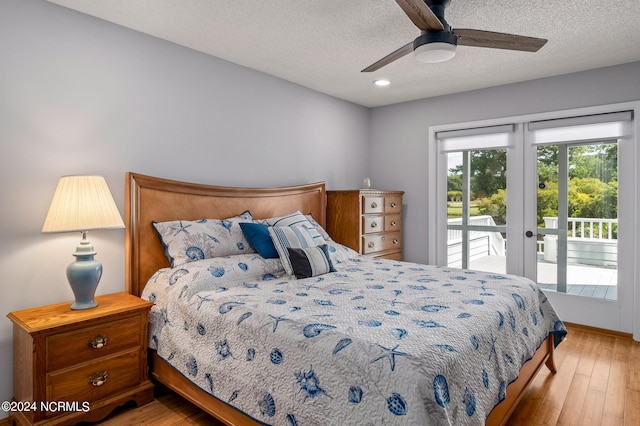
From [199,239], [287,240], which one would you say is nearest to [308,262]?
[287,240]

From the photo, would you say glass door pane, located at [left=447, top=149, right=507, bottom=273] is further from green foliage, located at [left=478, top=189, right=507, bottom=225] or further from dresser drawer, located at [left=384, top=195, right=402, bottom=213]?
dresser drawer, located at [left=384, top=195, right=402, bottom=213]

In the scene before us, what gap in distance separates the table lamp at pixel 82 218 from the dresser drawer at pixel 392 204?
2.83 metres

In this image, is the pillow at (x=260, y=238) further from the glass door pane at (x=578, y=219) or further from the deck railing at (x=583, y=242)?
the glass door pane at (x=578, y=219)

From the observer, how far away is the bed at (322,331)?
1375 millimetres

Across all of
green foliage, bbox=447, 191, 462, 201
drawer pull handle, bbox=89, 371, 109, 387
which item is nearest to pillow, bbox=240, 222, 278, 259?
drawer pull handle, bbox=89, 371, 109, 387

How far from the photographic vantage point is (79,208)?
2.12 meters

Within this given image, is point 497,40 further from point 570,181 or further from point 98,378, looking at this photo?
point 98,378

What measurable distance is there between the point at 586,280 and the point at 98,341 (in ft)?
13.4

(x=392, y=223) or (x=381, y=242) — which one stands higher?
(x=392, y=223)

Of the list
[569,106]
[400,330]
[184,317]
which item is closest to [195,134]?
[184,317]

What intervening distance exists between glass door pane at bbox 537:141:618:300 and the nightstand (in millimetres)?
3687

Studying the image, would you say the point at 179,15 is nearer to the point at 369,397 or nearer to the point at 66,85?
the point at 66,85

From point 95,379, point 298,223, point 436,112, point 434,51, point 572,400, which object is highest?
point 436,112

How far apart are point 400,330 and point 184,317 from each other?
49.0 inches
